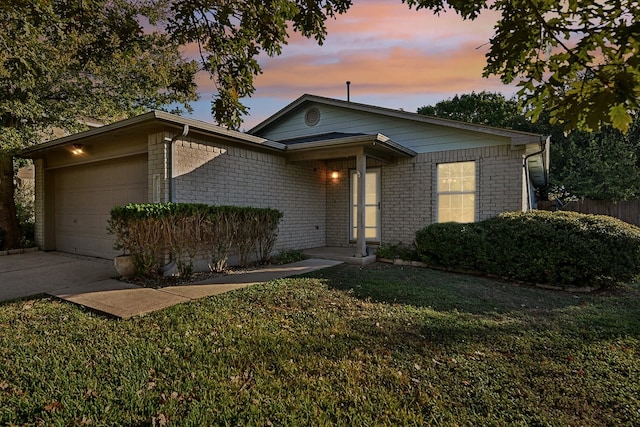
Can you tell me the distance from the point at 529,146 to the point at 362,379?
725cm

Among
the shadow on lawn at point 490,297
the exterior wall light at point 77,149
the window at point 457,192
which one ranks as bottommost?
the shadow on lawn at point 490,297

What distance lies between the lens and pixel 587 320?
4234 mm

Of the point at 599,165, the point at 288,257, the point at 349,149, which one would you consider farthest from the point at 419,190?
the point at 599,165

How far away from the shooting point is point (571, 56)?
94.6 inches

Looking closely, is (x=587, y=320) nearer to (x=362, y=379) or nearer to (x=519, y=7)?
(x=362, y=379)

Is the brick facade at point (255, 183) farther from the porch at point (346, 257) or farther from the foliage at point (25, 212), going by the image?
the foliage at point (25, 212)

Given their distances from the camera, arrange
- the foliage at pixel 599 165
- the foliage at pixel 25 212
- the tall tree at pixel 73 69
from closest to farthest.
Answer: the tall tree at pixel 73 69 → the foliage at pixel 25 212 → the foliage at pixel 599 165

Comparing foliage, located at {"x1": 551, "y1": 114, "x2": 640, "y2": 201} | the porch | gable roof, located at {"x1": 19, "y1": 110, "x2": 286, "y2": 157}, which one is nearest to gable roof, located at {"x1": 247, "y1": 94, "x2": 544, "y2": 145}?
gable roof, located at {"x1": 19, "y1": 110, "x2": 286, "y2": 157}

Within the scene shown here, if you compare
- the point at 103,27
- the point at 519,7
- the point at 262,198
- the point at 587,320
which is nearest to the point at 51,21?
the point at 103,27

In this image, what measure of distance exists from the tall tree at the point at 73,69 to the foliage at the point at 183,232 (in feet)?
6.65

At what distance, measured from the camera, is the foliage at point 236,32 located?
3957mm

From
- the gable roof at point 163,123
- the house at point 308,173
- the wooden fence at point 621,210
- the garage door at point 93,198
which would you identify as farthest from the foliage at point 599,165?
the garage door at point 93,198

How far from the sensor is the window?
8.56 metres

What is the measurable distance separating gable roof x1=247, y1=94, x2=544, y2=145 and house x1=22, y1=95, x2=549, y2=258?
1.2 inches
